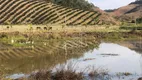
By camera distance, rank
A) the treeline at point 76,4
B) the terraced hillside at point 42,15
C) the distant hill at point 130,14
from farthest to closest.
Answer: the distant hill at point 130,14 < the treeline at point 76,4 < the terraced hillside at point 42,15

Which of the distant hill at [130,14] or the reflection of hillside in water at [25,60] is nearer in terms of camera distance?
the reflection of hillside in water at [25,60]

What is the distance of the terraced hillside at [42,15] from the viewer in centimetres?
8219

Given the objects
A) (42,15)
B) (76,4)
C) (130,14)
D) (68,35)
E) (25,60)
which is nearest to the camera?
(25,60)

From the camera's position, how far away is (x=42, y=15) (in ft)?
277

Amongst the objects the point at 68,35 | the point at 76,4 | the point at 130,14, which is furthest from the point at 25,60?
the point at 130,14

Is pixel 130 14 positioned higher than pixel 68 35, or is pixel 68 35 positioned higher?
pixel 68 35

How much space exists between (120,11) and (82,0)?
85.4 metres

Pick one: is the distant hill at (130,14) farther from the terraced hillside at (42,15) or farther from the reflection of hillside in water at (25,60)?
the reflection of hillside in water at (25,60)

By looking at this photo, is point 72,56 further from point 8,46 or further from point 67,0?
point 67,0

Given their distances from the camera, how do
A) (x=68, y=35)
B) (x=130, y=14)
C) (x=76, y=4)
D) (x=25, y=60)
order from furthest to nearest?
1. (x=130, y=14)
2. (x=76, y=4)
3. (x=68, y=35)
4. (x=25, y=60)

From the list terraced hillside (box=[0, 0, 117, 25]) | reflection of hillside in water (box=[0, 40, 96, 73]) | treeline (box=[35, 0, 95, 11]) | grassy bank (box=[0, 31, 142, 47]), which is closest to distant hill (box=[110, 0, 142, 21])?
treeline (box=[35, 0, 95, 11])

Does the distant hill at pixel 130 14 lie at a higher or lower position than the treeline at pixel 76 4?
lower

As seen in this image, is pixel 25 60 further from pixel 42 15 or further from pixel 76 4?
pixel 76 4

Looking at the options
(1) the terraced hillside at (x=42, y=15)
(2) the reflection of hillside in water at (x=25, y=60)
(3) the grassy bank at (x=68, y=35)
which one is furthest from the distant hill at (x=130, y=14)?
(2) the reflection of hillside in water at (x=25, y=60)
